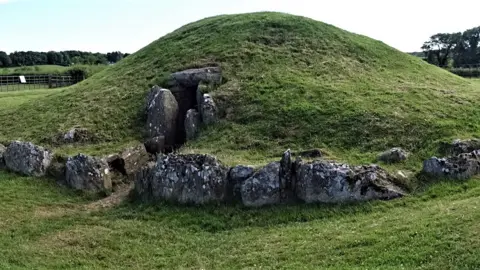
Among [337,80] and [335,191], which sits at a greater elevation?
[337,80]

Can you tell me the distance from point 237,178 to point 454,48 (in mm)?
80213

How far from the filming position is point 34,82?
61.1m

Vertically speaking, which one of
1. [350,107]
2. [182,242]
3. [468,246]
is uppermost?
[350,107]

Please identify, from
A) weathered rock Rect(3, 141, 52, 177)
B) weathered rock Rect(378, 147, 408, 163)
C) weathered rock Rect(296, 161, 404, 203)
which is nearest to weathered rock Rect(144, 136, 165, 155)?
weathered rock Rect(3, 141, 52, 177)

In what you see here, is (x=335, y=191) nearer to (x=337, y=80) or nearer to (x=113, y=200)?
(x=113, y=200)

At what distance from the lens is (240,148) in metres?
20.9

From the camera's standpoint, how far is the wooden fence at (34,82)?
5562 centimetres

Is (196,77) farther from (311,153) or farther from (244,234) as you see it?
(244,234)

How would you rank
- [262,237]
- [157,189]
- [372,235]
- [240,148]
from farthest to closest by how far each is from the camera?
1. [240,148]
2. [157,189]
3. [262,237]
4. [372,235]

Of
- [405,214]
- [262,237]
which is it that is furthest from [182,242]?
[405,214]

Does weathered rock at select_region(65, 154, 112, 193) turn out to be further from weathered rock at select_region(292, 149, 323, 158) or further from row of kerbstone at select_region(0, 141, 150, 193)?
weathered rock at select_region(292, 149, 323, 158)

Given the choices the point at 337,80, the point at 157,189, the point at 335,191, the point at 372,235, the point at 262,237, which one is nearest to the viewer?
the point at 372,235

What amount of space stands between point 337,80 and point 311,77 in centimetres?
135

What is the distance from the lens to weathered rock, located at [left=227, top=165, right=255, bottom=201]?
1661 centimetres
